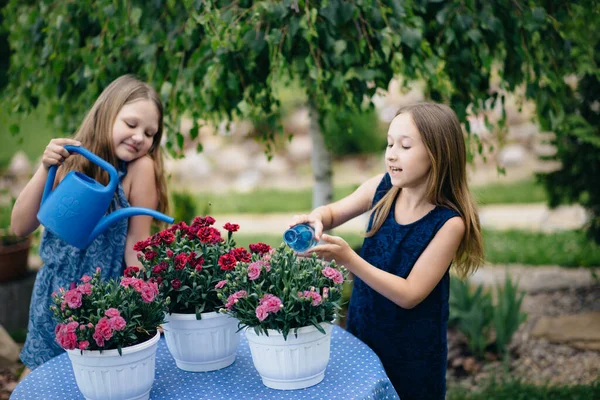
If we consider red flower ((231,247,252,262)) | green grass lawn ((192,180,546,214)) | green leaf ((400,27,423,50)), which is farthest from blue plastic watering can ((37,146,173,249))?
green grass lawn ((192,180,546,214))

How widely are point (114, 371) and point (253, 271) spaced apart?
1.24 feet

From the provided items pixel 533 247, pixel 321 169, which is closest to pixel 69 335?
pixel 321 169

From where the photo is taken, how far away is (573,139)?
3.99 metres

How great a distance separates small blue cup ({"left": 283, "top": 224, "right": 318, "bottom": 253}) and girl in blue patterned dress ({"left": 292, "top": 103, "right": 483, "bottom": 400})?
32 mm

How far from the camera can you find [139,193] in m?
2.11

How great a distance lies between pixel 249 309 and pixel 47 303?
960 millimetres

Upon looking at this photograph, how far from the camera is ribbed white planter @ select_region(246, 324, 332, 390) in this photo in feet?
4.77

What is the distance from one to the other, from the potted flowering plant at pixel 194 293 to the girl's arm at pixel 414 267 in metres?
0.26

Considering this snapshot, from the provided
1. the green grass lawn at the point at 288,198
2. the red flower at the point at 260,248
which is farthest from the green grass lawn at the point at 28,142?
the red flower at the point at 260,248

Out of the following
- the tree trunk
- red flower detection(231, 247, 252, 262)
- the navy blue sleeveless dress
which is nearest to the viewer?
red flower detection(231, 247, 252, 262)

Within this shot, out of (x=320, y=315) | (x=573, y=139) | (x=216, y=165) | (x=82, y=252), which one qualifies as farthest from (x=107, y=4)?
(x=216, y=165)

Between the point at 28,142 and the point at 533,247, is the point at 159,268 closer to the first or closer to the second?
the point at 533,247

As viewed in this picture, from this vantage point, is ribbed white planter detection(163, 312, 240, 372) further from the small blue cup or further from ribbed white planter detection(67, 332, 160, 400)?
the small blue cup

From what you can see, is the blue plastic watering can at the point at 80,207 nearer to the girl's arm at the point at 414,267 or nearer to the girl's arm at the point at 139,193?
the girl's arm at the point at 139,193
